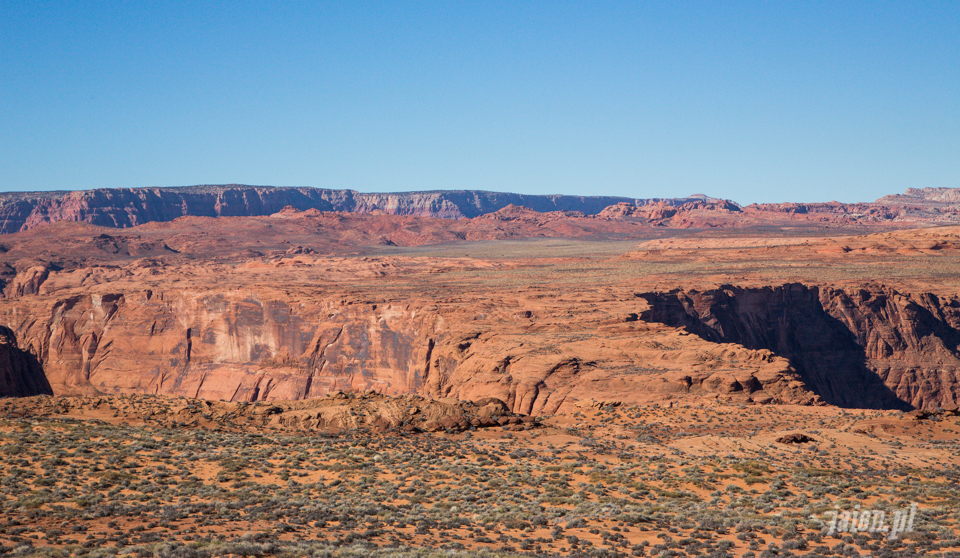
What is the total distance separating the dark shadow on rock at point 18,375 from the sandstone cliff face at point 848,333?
3773 cm

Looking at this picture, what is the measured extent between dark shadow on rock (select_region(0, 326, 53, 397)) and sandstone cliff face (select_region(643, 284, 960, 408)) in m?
37.7

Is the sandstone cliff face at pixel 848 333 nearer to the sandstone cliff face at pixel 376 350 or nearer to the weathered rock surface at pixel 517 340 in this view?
the weathered rock surface at pixel 517 340

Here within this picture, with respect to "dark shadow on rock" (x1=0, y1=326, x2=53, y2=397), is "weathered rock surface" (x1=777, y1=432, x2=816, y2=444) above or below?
above

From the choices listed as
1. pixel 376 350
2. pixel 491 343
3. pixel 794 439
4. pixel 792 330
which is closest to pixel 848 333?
pixel 792 330

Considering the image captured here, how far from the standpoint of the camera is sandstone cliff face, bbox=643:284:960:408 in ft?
198

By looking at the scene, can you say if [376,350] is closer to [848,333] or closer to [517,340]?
[517,340]

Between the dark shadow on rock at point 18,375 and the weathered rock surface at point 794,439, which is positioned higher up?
the weathered rock surface at point 794,439

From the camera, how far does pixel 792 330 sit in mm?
65438

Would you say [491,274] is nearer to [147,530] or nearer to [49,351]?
[49,351]

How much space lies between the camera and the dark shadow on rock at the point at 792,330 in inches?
2370

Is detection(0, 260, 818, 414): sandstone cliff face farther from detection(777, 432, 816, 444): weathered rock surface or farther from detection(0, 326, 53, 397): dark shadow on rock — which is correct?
detection(0, 326, 53, 397): dark shadow on rock

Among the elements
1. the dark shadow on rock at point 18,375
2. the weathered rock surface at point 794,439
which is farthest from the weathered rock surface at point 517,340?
the weathered rock surface at point 794,439

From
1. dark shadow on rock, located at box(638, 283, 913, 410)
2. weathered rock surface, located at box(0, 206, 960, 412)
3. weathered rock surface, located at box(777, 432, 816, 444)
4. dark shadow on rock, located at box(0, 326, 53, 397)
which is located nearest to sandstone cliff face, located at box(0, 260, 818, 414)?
weathered rock surface, located at box(0, 206, 960, 412)

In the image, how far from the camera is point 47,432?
25.7 metres
